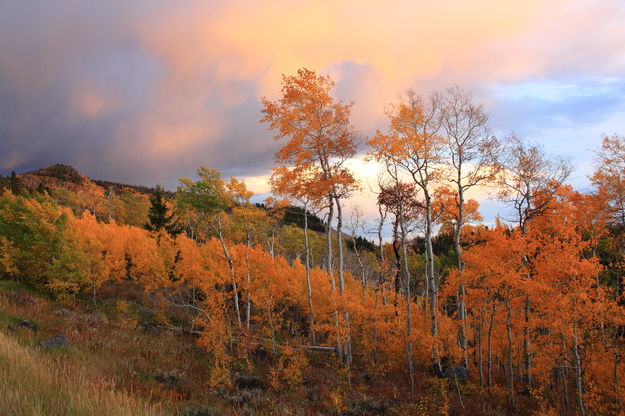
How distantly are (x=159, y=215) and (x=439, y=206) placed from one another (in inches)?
1456

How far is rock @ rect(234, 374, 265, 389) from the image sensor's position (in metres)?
16.6

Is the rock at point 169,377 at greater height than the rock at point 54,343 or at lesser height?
lesser

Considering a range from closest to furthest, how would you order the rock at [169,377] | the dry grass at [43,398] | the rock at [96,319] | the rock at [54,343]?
the dry grass at [43,398], the rock at [54,343], the rock at [169,377], the rock at [96,319]

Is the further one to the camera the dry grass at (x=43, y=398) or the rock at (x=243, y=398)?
the rock at (x=243, y=398)

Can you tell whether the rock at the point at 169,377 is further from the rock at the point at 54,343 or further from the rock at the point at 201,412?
the rock at the point at 201,412

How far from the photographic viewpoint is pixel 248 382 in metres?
17.0

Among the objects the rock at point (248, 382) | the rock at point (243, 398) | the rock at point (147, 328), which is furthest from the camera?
the rock at point (147, 328)

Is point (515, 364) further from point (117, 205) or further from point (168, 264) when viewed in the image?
point (117, 205)

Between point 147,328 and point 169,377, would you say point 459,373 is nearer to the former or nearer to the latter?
point 169,377

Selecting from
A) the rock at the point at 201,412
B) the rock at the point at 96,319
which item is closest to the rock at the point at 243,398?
the rock at the point at 201,412

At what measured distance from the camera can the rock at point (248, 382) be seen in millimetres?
16641

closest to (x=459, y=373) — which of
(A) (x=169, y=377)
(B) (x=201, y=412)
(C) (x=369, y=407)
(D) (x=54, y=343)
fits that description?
(C) (x=369, y=407)

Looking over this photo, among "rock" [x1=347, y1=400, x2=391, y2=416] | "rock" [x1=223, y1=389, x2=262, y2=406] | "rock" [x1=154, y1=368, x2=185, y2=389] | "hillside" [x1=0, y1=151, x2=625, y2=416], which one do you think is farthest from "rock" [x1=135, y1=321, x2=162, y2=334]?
"rock" [x1=347, y1=400, x2=391, y2=416]

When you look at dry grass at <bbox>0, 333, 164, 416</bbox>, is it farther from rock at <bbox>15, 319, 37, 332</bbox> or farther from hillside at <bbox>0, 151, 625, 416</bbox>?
rock at <bbox>15, 319, 37, 332</bbox>
